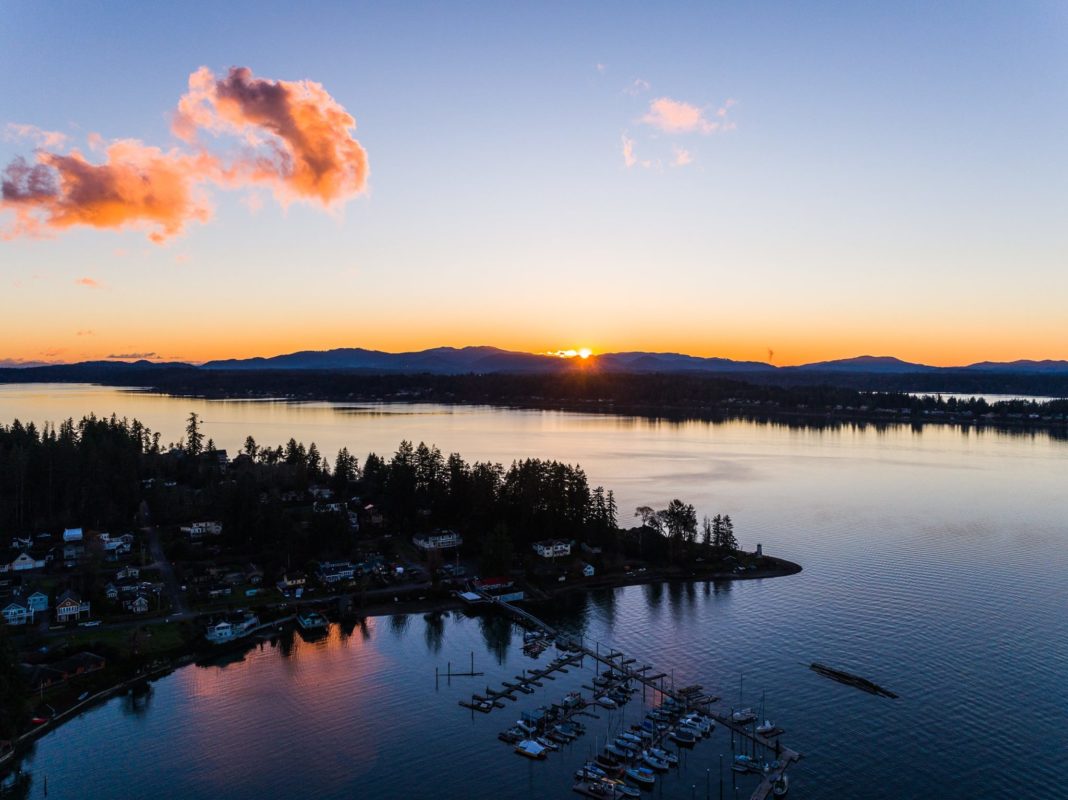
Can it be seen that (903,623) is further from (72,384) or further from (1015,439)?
(72,384)

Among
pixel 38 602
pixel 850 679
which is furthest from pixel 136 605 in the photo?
pixel 850 679

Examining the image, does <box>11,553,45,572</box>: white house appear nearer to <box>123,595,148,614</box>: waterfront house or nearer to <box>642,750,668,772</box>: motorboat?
<box>123,595,148,614</box>: waterfront house

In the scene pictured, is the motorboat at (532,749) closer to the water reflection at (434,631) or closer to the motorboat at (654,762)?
the motorboat at (654,762)

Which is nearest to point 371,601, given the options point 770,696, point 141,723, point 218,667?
point 218,667

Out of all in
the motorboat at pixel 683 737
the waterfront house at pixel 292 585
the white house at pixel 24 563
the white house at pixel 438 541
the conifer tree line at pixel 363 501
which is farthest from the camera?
the white house at pixel 438 541

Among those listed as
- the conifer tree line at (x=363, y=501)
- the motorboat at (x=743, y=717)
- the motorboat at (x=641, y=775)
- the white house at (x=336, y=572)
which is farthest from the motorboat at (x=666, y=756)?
the white house at (x=336, y=572)
